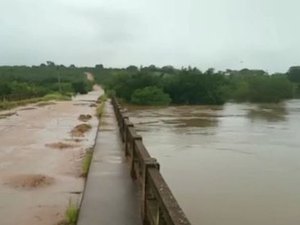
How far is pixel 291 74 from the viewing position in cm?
10806

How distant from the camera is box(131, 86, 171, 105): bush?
59.1 meters

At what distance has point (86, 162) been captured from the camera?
11102 millimetres

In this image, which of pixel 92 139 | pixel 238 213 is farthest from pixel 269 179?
pixel 92 139

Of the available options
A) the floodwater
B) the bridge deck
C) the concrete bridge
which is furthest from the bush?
the concrete bridge

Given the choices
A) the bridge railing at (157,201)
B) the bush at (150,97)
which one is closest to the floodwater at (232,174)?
the bridge railing at (157,201)

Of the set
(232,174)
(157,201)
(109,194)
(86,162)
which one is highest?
(157,201)

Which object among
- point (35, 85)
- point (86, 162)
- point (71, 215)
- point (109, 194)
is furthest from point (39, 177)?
point (35, 85)

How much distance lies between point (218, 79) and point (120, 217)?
6062 cm

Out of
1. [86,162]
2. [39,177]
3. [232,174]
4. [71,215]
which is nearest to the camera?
[71,215]

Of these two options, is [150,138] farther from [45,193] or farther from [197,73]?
[197,73]

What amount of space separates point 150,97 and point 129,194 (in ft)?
170

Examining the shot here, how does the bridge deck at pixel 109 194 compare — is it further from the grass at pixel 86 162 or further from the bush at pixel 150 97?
the bush at pixel 150 97

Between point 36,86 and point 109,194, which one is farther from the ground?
point 109,194

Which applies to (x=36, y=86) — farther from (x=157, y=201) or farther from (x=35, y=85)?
(x=157, y=201)
